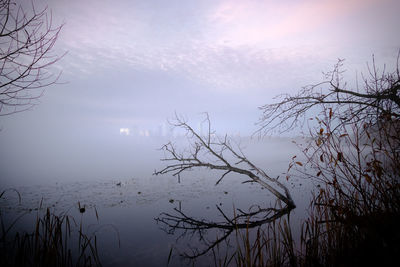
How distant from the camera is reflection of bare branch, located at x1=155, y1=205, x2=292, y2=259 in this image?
19.4 feet

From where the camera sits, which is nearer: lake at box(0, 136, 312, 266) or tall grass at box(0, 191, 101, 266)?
tall grass at box(0, 191, 101, 266)

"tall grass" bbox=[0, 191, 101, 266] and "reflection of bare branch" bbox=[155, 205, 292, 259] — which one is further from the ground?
"tall grass" bbox=[0, 191, 101, 266]

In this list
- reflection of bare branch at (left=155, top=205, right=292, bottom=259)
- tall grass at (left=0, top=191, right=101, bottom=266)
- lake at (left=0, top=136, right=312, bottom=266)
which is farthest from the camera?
reflection of bare branch at (left=155, top=205, right=292, bottom=259)

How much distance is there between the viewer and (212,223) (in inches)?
264

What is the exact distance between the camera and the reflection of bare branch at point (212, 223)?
590 cm

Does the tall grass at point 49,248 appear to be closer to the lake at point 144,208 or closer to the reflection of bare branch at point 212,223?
the lake at point 144,208

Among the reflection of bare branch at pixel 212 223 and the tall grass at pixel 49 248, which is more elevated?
the tall grass at pixel 49 248

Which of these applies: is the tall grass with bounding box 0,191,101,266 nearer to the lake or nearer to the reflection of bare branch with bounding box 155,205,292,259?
the lake

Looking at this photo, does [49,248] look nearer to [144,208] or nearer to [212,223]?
[212,223]

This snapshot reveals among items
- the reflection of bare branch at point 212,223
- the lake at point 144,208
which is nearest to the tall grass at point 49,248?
the lake at point 144,208

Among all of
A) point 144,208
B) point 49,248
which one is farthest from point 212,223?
point 49,248

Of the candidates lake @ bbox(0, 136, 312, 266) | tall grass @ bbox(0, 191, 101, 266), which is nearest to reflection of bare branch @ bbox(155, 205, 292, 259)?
lake @ bbox(0, 136, 312, 266)

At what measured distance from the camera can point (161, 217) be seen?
738 centimetres

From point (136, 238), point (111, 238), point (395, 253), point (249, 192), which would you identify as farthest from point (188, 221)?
point (395, 253)
